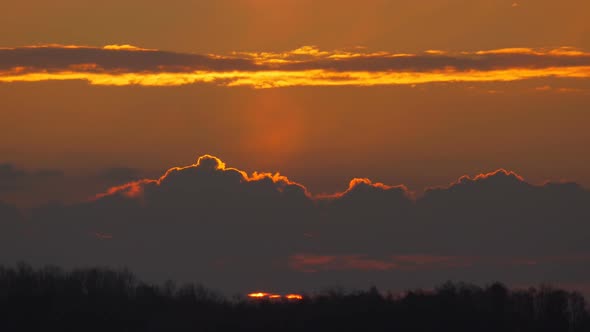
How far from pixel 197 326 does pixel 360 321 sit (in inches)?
723

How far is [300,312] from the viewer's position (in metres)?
177

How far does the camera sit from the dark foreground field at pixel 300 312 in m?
167

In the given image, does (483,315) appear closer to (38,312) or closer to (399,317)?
(399,317)

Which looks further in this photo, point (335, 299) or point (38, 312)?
point (335, 299)

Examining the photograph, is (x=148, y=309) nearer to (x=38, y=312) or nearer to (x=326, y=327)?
(x=38, y=312)

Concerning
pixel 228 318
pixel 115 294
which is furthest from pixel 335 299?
pixel 115 294

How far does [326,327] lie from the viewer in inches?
6555

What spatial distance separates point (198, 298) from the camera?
653 ft

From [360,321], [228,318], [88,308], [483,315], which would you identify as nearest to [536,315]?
[483,315]

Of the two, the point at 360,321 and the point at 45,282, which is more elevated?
the point at 45,282

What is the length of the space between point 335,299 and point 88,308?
30274 millimetres

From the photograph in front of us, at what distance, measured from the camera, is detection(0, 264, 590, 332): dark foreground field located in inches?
6575

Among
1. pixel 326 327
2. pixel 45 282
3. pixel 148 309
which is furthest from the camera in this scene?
pixel 45 282

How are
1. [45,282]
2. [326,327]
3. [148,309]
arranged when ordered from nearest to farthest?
[326,327]
[148,309]
[45,282]
